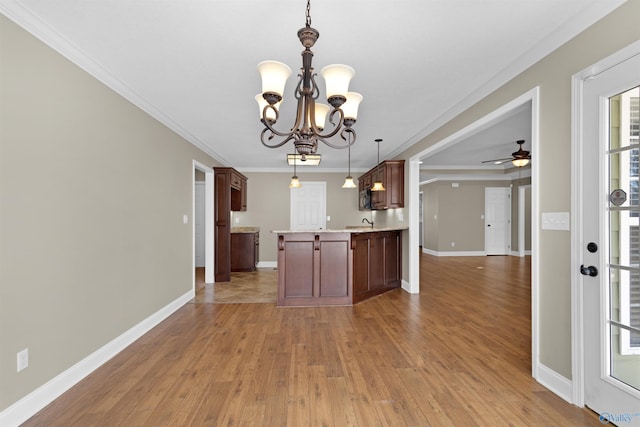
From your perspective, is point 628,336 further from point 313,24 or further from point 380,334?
point 313,24

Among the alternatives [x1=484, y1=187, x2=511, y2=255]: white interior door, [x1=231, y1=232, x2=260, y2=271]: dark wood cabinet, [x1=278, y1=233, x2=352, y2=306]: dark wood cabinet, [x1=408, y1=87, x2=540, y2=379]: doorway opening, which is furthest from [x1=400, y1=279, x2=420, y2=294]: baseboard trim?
[x1=484, y1=187, x2=511, y2=255]: white interior door

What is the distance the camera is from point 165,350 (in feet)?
9.38

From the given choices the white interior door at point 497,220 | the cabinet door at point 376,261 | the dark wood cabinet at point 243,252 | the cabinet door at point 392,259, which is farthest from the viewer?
the white interior door at point 497,220

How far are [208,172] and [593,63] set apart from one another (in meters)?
5.32

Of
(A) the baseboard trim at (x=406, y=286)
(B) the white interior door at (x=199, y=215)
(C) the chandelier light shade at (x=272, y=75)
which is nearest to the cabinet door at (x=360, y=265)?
(A) the baseboard trim at (x=406, y=286)

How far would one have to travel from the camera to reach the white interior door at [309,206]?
768 centimetres

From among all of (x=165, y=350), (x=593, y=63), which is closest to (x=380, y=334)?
(x=165, y=350)

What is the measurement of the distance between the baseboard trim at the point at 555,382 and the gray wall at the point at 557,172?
0.04 meters

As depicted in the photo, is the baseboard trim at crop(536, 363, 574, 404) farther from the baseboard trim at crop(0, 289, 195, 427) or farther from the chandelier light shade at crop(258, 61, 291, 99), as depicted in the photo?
the baseboard trim at crop(0, 289, 195, 427)

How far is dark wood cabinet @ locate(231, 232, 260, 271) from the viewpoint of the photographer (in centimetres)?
674

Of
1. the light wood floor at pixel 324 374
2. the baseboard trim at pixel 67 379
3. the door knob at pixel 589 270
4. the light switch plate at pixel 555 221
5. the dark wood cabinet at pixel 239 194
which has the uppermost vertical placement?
the dark wood cabinet at pixel 239 194

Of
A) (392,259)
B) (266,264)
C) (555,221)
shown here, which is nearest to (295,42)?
(555,221)

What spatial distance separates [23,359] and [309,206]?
612cm

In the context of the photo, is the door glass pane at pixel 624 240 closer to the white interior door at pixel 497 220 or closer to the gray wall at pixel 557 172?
the gray wall at pixel 557 172
